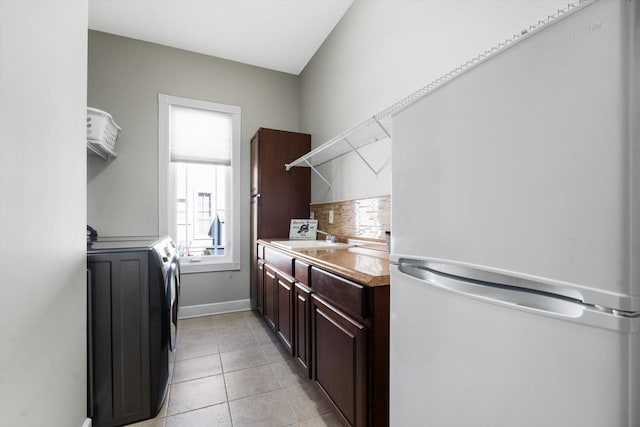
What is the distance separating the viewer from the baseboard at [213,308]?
10.2 feet

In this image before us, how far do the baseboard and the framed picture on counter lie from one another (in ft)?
3.89

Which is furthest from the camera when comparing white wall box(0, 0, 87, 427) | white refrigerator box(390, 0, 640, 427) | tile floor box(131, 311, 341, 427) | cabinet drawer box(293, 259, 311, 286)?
cabinet drawer box(293, 259, 311, 286)

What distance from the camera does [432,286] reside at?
0.80m

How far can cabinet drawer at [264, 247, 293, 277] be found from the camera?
6.49 ft

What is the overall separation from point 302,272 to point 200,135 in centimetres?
236

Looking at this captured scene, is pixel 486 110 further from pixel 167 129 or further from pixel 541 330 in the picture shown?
pixel 167 129

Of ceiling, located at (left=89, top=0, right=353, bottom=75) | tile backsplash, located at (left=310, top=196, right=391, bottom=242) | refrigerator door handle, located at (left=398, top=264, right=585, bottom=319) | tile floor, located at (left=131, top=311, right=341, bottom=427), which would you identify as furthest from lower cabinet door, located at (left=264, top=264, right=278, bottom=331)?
ceiling, located at (left=89, top=0, right=353, bottom=75)

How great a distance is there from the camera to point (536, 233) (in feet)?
1.84

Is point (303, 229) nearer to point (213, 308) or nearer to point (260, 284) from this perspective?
point (260, 284)

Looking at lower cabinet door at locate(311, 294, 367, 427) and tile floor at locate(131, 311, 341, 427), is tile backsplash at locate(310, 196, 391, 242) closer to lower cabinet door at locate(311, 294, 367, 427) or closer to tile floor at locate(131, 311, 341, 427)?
lower cabinet door at locate(311, 294, 367, 427)

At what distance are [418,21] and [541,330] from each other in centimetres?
186

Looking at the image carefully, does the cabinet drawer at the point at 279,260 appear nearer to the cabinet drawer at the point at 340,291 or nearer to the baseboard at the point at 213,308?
the cabinet drawer at the point at 340,291

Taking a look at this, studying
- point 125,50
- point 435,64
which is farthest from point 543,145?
point 125,50

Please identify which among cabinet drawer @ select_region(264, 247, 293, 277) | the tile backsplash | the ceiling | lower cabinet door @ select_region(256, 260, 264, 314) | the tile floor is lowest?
the tile floor
